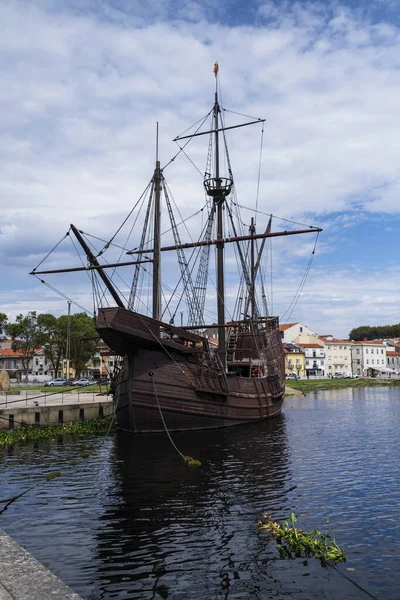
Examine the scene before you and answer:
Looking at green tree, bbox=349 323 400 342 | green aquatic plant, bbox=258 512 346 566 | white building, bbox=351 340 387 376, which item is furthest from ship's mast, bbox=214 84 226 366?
green tree, bbox=349 323 400 342

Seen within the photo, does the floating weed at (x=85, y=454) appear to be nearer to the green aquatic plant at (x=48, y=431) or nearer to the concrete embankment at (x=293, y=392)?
the green aquatic plant at (x=48, y=431)

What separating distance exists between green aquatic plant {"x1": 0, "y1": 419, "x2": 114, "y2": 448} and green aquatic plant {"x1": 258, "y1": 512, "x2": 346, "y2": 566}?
18197mm

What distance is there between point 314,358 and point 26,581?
128 metres

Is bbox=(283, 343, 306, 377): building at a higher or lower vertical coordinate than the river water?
higher

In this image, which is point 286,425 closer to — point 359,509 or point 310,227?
point 310,227

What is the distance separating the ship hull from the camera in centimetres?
2797

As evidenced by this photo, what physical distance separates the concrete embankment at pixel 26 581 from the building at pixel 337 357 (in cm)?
13003

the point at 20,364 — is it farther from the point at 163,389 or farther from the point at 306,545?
the point at 306,545

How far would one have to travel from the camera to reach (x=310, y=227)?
33812mm

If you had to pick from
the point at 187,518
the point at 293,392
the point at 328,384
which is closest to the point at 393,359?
the point at 328,384

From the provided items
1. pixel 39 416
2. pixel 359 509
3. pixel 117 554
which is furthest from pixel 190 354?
pixel 117 554

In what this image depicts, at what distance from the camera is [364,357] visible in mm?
140000

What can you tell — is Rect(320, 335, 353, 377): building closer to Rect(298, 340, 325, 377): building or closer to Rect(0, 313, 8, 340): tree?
Rect(298, 340, 325, 377): building

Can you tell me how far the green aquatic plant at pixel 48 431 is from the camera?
26656mm
